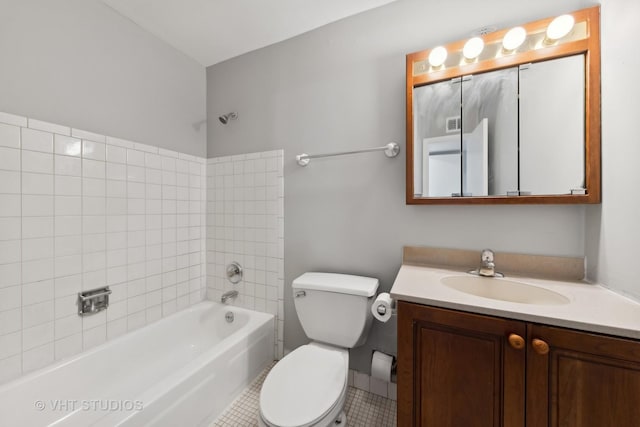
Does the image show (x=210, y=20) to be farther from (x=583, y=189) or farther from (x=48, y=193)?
(x=583, y=189)

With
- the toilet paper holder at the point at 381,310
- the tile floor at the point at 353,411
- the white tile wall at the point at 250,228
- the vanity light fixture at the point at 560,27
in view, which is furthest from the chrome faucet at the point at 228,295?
the vanity light fixture at the point at 560,27

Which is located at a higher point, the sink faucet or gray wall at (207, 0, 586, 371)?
gray wall at (207, 0, 586, 371)

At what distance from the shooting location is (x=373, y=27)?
1.47m

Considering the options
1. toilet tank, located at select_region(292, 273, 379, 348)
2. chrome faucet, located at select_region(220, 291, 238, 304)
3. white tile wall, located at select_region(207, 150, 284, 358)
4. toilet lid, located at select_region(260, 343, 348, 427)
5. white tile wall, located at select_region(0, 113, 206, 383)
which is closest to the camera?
toilet lid, located at select_region(260, 343, 348, 427)

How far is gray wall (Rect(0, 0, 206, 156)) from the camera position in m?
1.16

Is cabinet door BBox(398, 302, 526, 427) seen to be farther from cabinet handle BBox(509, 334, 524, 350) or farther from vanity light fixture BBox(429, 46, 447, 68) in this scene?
vanity light fixture BBox(429, 46, 447, 68)

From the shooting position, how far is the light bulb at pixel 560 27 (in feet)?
3.33

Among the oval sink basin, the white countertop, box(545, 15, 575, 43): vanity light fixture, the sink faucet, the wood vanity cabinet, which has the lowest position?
the wood vanity cabinet

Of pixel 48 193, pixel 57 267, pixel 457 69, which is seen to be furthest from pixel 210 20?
pixel 57 267

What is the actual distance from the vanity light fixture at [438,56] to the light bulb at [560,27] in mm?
406

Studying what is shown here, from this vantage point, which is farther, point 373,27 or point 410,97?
point 373,27

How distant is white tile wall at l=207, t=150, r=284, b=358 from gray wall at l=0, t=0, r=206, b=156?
44cm

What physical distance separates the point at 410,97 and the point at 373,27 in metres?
0.56

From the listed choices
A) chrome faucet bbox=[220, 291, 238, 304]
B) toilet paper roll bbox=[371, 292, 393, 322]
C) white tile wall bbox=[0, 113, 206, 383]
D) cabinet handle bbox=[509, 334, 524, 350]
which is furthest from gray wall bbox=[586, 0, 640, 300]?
white tile wall bbox=[0, 113, 206, 383]
